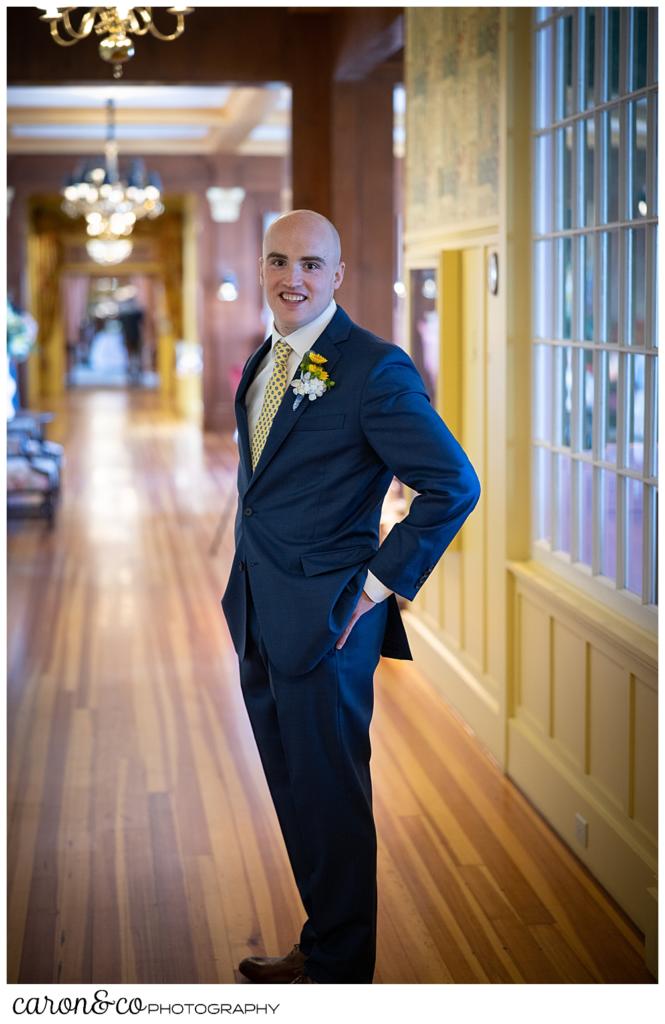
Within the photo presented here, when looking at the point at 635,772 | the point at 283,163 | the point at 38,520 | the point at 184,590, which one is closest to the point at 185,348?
the point at 283,163

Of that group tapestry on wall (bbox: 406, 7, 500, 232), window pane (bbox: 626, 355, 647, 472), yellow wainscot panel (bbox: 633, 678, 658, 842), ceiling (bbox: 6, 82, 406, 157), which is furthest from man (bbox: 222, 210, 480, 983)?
Answer: ceiling (bbox: 6, 82, 406, 157)

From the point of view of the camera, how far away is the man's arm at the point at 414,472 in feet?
8.80

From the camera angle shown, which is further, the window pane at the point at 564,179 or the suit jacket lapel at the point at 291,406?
the window pane at the point at 564,179

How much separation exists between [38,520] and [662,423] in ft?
28.8

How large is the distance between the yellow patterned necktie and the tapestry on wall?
2.25m

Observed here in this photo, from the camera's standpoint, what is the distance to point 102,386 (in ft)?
101

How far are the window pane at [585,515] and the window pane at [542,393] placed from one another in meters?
0.40

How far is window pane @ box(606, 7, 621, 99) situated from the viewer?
12.5 feet

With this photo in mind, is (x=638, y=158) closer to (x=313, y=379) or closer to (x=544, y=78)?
(x=544, y=78)

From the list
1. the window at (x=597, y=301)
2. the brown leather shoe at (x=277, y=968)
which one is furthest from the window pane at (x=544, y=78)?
the brown leather shoe at (x=277, y=968)

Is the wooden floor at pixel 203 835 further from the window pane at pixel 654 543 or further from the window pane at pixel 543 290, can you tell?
the window pane at pixel 543 290

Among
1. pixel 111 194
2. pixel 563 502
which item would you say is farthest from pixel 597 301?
pixel 111 194

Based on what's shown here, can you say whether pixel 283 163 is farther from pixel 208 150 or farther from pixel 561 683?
pixel 561 683

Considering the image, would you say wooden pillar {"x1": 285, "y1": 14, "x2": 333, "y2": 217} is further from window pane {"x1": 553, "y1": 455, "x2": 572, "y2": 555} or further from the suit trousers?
the suit trousers
